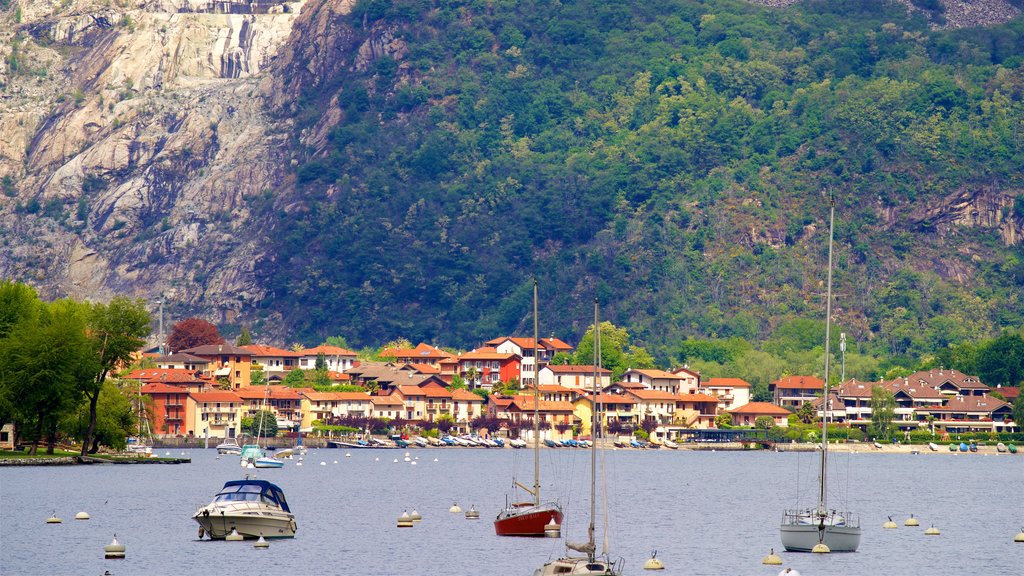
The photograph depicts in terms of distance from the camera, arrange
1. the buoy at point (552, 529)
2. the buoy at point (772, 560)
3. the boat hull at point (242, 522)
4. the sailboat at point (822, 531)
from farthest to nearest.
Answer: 1. the buoy at point (552, 529)
2. the boat hull at point (242, 522)
3. the sailboat at point (822, 531)
4. the buoy at point (772, 560)

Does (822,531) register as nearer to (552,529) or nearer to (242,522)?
(552,529)

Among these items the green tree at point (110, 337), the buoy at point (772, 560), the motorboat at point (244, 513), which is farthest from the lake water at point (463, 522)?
the green tree at point (110, 337)

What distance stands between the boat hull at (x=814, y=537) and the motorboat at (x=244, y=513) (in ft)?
85.0

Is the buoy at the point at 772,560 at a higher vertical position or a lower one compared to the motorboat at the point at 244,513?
lower

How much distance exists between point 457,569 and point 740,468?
352 feet

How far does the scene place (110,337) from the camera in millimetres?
145625

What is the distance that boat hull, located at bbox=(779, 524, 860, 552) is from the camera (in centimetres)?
9262

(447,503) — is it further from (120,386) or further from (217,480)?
(120,386)

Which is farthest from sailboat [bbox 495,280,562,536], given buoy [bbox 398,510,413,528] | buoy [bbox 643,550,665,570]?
buoy [bbox 643,550,665,570]

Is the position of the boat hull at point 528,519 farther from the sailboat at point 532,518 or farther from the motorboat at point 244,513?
the motorboat at point 244,513

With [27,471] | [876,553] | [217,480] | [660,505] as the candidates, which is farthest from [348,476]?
[876,553]

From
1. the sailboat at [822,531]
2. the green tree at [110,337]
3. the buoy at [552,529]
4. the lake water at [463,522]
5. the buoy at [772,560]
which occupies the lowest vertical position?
the lake water at [463,522]

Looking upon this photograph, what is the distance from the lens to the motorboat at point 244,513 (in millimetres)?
95750

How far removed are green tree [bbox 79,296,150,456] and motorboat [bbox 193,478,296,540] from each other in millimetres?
49103
